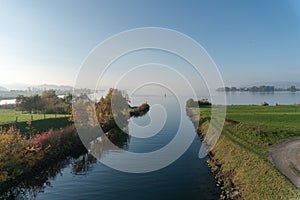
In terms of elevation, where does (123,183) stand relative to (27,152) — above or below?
below

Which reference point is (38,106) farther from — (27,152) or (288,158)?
(288,158)

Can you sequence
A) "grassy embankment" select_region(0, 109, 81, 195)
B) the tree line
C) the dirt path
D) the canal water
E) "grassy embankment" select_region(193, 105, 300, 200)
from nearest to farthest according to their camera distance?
1. "grassy embankment" select_region(193, 105, 300, 200)
2. the dirt path
3. the canal water
4. "grassy embankment" select_region(0, 109, 81, 195)
5. the tree line

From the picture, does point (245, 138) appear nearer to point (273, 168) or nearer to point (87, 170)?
point (273, 168)

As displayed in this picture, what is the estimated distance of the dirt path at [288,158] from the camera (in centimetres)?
2450

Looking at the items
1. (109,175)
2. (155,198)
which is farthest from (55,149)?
(155,198)

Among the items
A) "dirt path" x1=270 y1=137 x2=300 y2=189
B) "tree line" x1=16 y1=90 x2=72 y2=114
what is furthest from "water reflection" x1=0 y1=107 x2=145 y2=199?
"tree line" x1=16 y1=90 x2=72 y2=114

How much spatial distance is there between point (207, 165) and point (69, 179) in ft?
67.5

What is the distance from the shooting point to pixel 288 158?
94.8 ft

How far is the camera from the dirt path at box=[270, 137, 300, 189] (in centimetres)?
2450

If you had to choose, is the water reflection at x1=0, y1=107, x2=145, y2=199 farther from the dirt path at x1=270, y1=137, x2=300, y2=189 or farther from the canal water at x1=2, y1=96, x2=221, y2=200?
the dirt path at x1=270, y1=137, x2=300, y2=189

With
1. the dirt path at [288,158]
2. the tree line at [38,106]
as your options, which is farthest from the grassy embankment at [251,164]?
the tree line at [38,106]

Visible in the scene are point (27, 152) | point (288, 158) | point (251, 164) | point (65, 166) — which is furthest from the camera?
point (65, 166)

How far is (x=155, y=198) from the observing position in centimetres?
2742

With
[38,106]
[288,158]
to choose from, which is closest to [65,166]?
[288,158]
